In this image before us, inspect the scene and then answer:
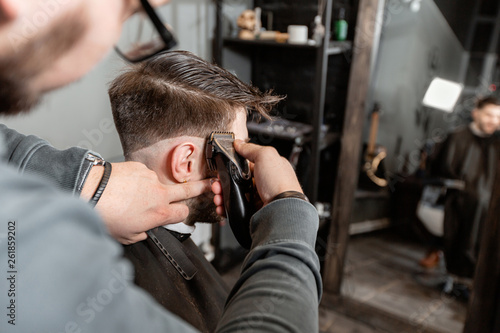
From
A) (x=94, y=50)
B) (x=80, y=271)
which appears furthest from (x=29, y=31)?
(x=80, y=271)

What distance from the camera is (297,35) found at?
2.28 m

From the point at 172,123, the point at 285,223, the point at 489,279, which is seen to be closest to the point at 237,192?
the point at 285,223

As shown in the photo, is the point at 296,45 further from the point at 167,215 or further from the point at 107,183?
the point at 107,183

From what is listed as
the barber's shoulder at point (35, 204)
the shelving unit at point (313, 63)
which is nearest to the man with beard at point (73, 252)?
the barber's shoulder at point (35, 204)

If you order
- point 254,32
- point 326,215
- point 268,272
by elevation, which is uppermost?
point 254,32

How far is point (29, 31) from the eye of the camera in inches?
18.2

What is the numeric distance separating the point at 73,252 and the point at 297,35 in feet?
6.91

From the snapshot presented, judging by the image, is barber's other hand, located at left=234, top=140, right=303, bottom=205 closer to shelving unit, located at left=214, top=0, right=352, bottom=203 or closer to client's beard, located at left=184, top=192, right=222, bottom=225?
client's beard, located at left=184, top=192, right=222, bottom=225

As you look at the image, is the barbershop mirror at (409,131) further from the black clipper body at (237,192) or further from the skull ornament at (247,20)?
the black clipper body at (237,192)

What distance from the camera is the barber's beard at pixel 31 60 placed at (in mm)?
467

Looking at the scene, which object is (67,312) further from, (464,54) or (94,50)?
(464,54)

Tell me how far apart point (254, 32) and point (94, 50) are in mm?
2104

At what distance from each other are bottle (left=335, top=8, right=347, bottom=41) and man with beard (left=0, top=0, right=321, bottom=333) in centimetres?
204

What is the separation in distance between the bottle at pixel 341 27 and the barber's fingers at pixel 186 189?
5.66 ft
